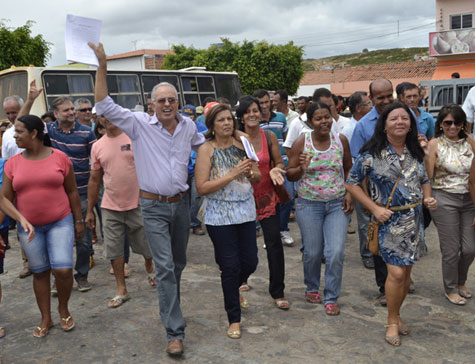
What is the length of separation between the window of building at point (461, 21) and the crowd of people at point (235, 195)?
106 feet

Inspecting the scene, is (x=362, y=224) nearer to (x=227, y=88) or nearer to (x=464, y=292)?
(x=464, y=292)

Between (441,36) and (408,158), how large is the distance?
31.1 metres

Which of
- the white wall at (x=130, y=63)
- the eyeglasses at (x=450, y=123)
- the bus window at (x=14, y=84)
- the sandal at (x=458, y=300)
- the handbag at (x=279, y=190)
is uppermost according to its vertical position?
the white wall at (x=130, y=63)

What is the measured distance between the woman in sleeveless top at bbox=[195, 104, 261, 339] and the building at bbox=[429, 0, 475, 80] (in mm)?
30372

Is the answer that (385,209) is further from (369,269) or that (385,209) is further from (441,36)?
(441,36)

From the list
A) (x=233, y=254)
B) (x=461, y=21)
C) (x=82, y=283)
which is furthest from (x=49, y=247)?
(x=461, y=21)

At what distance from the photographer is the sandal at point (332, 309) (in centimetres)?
456

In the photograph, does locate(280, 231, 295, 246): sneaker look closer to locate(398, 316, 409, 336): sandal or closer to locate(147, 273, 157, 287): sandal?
locate(147, 273, 157, 287): sandal

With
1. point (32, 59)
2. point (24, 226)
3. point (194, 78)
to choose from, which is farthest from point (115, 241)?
point (32, 59)

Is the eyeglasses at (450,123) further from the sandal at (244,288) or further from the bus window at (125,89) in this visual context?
the bus window at (125,89)

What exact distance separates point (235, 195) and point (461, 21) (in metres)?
34.0

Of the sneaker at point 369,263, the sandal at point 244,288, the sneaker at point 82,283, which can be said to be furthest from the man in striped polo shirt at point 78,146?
the sneaker at point 369,263

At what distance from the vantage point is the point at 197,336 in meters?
4.18

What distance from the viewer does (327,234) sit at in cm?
460
